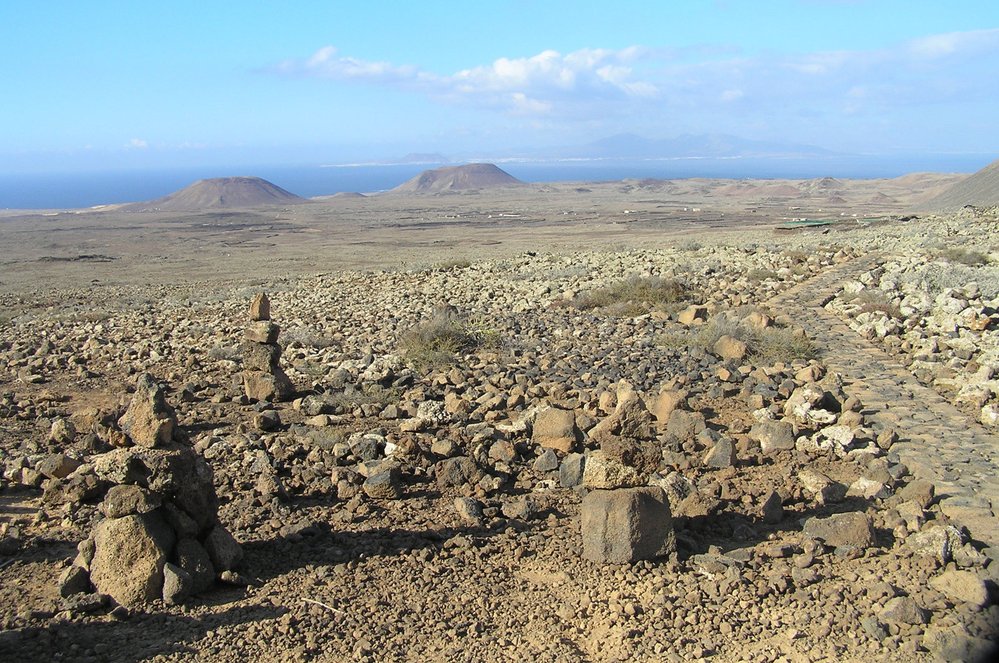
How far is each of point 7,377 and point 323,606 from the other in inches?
288

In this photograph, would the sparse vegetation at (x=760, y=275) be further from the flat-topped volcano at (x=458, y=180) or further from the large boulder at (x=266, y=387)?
the flat-topped volcano at (x=458, y=180)

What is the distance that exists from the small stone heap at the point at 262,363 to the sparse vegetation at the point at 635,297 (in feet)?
18.7

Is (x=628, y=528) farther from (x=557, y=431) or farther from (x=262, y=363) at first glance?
(x=262, y=363)

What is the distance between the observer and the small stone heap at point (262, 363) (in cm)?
809

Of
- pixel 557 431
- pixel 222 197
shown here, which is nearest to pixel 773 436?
pixel 557 431

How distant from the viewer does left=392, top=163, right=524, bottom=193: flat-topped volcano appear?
12519cm

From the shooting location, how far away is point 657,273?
16188 mm

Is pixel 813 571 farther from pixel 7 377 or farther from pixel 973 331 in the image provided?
pixel 7 377

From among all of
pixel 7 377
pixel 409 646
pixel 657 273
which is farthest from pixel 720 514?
pixel 657 273

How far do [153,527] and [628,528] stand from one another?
2.51 metres

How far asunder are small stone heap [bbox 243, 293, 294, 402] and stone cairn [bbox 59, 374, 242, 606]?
368cm

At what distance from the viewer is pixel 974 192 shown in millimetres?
50500

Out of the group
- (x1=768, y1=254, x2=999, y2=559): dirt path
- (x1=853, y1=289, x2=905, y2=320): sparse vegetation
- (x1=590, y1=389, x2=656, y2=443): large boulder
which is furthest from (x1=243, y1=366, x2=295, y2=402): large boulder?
(x1=853, y1=289, x2=905, y2=320): sparse vegetation

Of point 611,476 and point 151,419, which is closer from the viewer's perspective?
point 151,419
